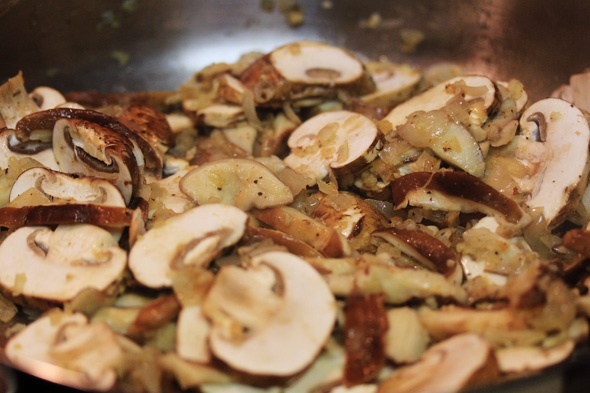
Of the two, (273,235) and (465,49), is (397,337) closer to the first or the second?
(273,235)

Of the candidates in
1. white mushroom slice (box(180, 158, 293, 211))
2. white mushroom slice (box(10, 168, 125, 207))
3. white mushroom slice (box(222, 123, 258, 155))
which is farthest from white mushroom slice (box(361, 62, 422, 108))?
white mushroom slice (box(10, 168, 125, 207))

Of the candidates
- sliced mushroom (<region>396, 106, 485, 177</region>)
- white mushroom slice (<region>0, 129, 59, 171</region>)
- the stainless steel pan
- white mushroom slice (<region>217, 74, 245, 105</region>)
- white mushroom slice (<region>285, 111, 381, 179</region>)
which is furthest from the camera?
the stainless steel pan

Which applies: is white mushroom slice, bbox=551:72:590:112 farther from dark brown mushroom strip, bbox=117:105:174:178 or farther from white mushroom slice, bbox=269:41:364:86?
dark brown mushroom strip, bbox=117:105:174:178

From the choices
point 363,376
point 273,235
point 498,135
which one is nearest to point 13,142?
point 273,235

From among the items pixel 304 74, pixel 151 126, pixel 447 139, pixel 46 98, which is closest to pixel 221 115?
pixel 151 126

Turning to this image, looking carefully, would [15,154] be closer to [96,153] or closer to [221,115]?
[96,153]

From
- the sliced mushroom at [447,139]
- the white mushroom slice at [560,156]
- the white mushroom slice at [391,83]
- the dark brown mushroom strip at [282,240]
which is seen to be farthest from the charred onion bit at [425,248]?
the white mushroom slice at [391,83]
